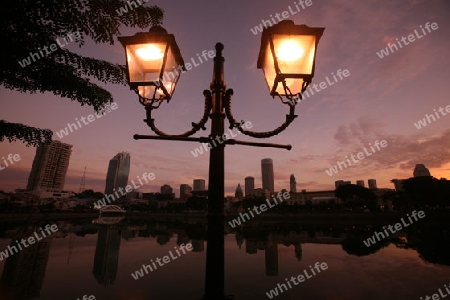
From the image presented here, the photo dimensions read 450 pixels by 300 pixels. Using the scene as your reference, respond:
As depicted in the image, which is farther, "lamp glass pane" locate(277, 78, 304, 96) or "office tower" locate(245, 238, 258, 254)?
"office tower" locate(245, 238, 258, 254)

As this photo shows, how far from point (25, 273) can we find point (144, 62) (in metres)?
15.4

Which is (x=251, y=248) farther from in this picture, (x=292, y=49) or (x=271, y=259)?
(x=292, y=49)

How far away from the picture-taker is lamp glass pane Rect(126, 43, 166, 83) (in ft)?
8.28

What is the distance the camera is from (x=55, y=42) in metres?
3.54

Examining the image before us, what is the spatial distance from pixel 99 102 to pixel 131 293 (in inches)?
353

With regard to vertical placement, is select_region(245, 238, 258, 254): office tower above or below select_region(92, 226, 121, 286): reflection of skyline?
above

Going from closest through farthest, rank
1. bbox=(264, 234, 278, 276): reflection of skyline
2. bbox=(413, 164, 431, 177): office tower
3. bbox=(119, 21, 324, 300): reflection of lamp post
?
bbox=(119, 21, 324, 300): reflection of lamp post, bbox=(264, 234, 278, 276): reflection of skyline, bbox=(413, 164, 431, 177): office tower

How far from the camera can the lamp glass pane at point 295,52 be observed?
2.34m

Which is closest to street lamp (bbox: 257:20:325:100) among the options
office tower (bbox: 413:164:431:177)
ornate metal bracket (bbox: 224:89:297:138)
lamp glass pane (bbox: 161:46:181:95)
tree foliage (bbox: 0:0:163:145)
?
ornate metal bracket (bbox: 224:89:297:138)

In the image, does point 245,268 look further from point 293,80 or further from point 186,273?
point 293,80

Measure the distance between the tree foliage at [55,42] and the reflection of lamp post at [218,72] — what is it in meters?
1.64

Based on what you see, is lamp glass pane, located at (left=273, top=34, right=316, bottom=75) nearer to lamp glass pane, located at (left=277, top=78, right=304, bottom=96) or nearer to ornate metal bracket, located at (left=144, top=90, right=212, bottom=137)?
lamp glass pane, located at (left=277, top=78, right=304, bottom=96)

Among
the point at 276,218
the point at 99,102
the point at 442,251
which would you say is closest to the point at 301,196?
the point at 276,218

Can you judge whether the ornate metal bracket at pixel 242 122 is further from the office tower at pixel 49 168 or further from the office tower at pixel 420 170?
the office tower at pixel 420 170
